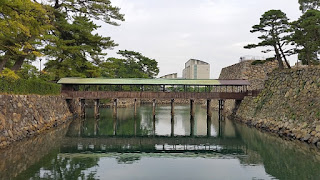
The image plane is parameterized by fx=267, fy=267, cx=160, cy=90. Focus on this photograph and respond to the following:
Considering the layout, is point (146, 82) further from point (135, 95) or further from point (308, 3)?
point (308, 3)

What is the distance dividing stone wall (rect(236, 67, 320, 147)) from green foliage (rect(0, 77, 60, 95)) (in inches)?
821

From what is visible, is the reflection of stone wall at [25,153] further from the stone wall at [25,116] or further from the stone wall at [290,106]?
the stone wall at [290,106]

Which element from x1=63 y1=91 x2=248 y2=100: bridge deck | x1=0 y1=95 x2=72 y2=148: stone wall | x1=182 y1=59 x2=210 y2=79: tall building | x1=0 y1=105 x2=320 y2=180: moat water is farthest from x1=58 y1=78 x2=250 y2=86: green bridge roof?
x1=182 y1=59 x2=210 y2=79: tall building

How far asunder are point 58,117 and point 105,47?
12240 mm

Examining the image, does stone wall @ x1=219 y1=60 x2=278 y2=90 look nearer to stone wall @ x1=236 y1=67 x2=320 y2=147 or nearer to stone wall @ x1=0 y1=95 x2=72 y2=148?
stone wall @ x1=236 y1=67 x2=320 y2=147

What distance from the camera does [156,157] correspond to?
612 inches

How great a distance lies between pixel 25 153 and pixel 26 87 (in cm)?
827

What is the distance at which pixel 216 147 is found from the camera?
Answer: 19.0 meters

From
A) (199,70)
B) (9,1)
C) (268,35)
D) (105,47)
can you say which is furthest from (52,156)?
(199,70)

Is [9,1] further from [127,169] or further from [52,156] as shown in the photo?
[127,169]

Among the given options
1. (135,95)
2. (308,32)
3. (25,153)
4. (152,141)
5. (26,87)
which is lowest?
(152,141)

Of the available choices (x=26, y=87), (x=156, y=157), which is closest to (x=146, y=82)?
(x=26, y=87)

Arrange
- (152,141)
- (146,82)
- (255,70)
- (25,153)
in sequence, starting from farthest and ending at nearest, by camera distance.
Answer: (255,70) < (146,82) < (152,141) < (25,153)

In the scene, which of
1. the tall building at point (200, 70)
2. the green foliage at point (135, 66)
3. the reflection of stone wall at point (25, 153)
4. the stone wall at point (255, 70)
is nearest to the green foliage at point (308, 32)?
the stone wall at point (255, 70)
